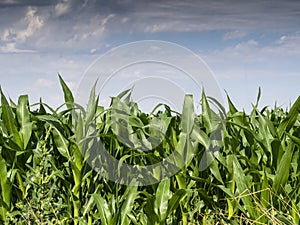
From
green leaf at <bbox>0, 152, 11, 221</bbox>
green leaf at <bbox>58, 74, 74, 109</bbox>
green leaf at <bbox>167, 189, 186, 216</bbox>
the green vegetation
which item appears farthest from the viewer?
green leaf at <bbox>58, 74, 74, 109</bbox>

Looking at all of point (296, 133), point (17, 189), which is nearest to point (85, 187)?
point (17, 189)

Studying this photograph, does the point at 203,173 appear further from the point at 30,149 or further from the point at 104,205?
the point at 30,149

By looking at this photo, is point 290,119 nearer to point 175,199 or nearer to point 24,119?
point 175,199

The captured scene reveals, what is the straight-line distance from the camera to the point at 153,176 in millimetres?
3234

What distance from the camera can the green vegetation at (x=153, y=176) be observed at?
3.09m

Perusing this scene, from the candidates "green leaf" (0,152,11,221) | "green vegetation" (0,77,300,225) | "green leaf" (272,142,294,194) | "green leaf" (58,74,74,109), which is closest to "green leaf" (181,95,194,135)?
"green vegetation" (0,77,300,225)

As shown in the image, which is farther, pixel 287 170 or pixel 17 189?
pixel 17 189

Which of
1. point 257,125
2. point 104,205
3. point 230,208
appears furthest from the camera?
point 257,125

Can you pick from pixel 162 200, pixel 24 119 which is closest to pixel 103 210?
pixel 162 200

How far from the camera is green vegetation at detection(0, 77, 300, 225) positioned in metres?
3.09

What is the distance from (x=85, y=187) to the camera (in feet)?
11.0

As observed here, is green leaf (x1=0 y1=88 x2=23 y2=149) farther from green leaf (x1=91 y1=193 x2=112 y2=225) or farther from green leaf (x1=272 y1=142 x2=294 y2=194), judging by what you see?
green leaf (x1=272 y1=142 x2=294 y2=194)

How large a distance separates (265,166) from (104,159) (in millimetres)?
1043

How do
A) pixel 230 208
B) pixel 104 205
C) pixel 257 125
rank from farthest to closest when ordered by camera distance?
pixel 257 125
pixel 230 208
pixel 104 205
